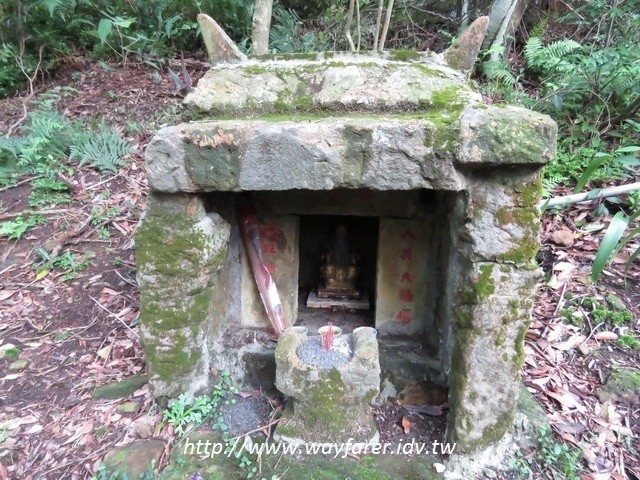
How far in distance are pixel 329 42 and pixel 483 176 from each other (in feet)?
14.1

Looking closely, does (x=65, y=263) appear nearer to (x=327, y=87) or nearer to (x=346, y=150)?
(x=327, y=87)

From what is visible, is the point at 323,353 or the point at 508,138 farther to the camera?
the point at 323,353

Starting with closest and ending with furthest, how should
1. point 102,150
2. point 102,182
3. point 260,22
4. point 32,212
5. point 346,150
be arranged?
1. point 346,150
2. point 260,22
3. point 32,212
4. point 102,182
5. point 102,150

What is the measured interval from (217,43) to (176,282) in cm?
130

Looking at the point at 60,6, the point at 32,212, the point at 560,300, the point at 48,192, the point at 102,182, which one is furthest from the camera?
the point at 60,6

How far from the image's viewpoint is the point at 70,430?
2.12m

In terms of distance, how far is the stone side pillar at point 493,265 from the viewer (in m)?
1.56

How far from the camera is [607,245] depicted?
2.19 m

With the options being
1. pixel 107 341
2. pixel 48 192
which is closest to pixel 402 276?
pixel 107 341

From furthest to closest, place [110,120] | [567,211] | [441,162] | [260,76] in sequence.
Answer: [110,120]
[567,211]
[260,76]
[441,162]

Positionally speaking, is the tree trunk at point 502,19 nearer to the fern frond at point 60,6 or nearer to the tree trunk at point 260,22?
the tree trunk at point 260,22

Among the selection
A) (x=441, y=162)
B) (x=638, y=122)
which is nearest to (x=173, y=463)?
(x=441, y=162)

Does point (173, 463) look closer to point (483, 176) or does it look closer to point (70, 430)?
point (70, 430)

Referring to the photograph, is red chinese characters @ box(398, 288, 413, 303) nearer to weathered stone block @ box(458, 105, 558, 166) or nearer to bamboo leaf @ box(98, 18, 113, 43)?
weathered stone block @ box(458, 105, 558, 166)
